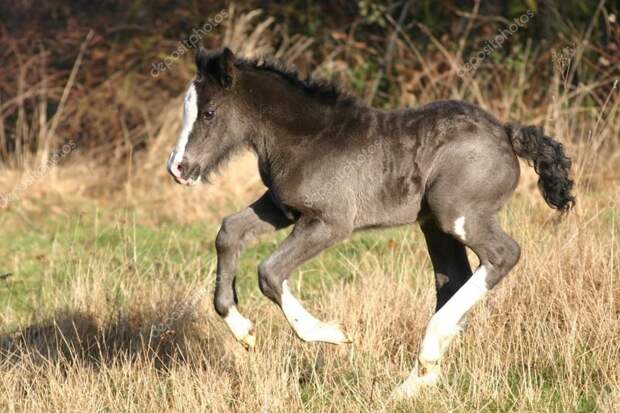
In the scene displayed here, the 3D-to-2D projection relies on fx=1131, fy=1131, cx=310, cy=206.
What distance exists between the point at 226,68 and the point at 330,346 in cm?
200

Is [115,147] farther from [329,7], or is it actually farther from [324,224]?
[324,224]

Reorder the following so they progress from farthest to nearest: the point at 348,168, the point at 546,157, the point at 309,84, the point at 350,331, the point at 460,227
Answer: the point at 350,331
the point at 309,84
the point at 546,157
the point at 348,168
the point at 460,227

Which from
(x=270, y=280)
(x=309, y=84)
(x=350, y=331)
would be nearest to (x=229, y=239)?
(x=270, y=280)

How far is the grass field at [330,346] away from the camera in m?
6.46

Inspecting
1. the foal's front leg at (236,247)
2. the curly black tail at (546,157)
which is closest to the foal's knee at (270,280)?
the foal's front leg at (236,247)

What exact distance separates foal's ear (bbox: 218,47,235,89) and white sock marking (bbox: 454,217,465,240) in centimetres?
151

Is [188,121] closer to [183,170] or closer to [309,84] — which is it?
[183,170]

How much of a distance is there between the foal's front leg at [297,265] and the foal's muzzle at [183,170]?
2.22ft

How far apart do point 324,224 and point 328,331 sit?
1.96 feet

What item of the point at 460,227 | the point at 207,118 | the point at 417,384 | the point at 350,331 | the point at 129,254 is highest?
the point at 207,118

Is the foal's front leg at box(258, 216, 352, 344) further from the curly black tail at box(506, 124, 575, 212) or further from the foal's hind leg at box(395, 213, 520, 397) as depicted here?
the curly black tail at box(506, 124, 575, 212)

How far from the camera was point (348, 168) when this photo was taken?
21.2 feet

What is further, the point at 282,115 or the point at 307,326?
the point at 282,115

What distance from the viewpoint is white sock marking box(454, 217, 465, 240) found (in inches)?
250
